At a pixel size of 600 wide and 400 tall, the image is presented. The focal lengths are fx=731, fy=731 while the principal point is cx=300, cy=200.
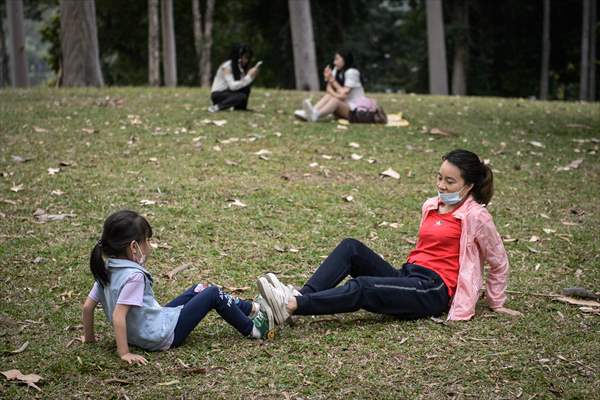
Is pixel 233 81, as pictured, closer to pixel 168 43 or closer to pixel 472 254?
pixel 472 254

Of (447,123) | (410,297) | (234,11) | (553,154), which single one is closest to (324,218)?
(410,297)

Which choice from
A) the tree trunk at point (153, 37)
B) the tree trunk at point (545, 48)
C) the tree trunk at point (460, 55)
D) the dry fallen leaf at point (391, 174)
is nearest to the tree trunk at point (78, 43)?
the tree trunk at point (153, 37)

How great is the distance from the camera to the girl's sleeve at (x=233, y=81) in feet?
38.0

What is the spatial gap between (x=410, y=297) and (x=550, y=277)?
1671 mm

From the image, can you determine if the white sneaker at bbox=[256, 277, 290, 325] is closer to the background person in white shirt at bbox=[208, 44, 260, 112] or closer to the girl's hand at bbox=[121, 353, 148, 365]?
the girl's hand at bbox=[121, 353, 148, 365]

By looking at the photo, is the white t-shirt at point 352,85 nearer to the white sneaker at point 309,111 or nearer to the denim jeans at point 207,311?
the white sneaker at point 309,111

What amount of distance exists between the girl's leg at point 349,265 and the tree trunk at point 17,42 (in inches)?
758

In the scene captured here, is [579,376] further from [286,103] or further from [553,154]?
[286,103]

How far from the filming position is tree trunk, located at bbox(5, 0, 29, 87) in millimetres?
21203

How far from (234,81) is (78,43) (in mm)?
6375

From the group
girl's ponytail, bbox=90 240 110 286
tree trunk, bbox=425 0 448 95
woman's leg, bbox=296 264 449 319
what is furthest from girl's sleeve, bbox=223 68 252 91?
tree trunk, bbox=425 0 448 95

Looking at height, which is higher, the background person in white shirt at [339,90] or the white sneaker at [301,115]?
Result: the background person in white shirt at [339,90]

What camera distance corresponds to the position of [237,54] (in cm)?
1153

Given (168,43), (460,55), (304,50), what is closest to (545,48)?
(460,55)
